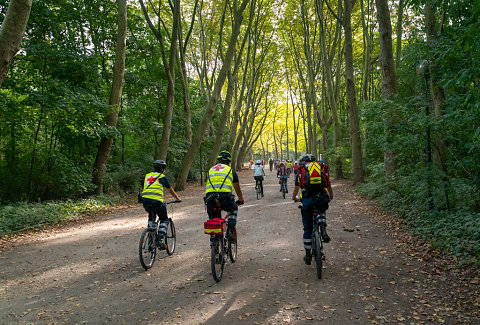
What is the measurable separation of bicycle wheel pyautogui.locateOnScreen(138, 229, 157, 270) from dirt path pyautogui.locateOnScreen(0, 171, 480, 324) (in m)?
0.19

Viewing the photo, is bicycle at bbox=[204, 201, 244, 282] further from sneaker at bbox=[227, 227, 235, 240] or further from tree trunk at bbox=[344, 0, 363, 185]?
tree trunk at bbox=[344, 0, 363, 185]

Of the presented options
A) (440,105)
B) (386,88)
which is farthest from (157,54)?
(440,105)

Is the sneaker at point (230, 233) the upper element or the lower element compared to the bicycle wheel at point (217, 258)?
upper

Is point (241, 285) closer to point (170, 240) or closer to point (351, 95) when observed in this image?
point (170, 240)

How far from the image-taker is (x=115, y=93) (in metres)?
14.0

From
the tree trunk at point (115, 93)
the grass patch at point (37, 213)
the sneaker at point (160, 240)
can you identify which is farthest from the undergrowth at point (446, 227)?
the tree trunk at point (115, 93)

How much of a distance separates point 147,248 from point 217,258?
4.95 ft

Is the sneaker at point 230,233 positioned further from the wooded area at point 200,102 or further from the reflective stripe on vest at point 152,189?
the wooded area at point 200,102

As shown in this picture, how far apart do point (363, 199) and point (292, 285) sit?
9.26m

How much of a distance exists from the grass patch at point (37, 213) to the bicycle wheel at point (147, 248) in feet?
17.8

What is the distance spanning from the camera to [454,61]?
21.8ft

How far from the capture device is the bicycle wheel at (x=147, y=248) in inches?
217

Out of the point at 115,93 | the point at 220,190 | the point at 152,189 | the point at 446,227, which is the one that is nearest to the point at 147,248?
the point at 152,189

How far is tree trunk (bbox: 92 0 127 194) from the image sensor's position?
13.6 metres
